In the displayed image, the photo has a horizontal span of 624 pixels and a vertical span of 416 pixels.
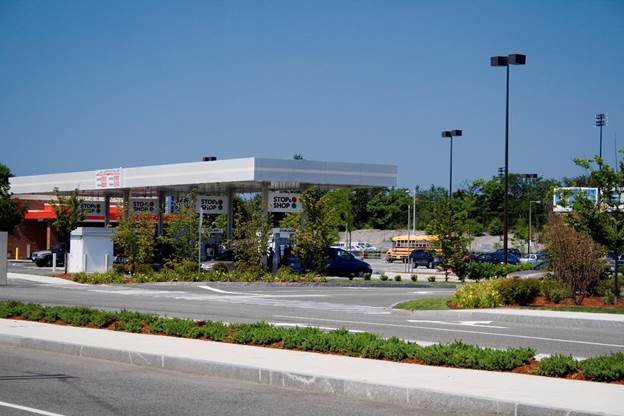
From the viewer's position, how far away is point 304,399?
11336mm

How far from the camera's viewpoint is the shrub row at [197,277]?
39906 mm

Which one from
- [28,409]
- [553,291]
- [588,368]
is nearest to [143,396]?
[28,409]

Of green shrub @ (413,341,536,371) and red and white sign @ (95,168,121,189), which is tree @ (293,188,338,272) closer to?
red and white sign @ (95,168,121,189)

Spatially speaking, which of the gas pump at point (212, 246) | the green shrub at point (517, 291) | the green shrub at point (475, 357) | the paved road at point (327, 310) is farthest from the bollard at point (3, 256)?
the green shrub at point (475, 357)

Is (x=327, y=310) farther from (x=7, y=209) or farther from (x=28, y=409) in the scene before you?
(x=7, y=209)

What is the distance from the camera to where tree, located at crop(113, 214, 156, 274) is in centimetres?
4256

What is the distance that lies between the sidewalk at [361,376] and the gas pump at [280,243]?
1081 inches

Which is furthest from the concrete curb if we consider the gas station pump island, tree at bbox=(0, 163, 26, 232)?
tree at bbox=(0, 163, 26, 232)

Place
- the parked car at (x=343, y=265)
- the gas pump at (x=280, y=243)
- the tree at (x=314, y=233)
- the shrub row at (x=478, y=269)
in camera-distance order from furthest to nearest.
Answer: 1. the parked car at (x=343, y=265)
2. the gas pump at (x=280, y=243)
3. the shrub row at (x=478, y=269)
4. the tree at (x=314, y=233)

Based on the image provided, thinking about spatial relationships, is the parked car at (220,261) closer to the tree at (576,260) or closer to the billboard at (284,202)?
the billboard at (284,202)

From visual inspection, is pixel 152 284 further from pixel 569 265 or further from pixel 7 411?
pixel 7 411

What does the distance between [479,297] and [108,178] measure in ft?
106

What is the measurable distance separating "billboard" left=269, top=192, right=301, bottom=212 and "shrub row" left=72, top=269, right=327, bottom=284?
507 cm

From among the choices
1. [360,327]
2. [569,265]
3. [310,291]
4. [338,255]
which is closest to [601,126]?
[338,255]
